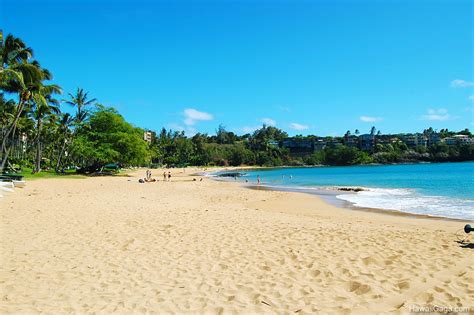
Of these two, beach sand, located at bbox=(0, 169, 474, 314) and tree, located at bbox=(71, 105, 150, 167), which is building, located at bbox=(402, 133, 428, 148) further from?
beach sand, located at bbox=(0, 169, 474, 314)

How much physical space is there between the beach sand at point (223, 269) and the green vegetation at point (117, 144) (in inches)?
674

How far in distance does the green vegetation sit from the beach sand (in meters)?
17.1

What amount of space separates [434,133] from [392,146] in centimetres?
3352

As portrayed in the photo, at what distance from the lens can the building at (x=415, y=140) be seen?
15945 cm

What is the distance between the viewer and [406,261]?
6.36m

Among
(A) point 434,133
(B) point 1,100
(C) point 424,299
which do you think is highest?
(A) point 434,133

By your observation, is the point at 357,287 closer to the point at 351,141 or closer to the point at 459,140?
the point at 351,141

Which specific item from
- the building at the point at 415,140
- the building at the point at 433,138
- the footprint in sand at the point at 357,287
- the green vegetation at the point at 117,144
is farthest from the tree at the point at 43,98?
the building at the point at 433,138

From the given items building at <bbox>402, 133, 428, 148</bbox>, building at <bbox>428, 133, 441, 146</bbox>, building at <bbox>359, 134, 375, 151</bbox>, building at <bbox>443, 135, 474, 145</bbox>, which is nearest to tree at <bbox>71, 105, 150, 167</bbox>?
building at <bbox>359, 134, 375, 151</bbox>

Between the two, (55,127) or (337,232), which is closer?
(337,232)

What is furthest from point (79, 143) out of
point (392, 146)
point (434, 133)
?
point (434, 133)

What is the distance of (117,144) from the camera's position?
1780 inches

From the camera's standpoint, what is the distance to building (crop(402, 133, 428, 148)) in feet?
523

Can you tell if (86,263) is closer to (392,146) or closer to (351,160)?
(351,160)
